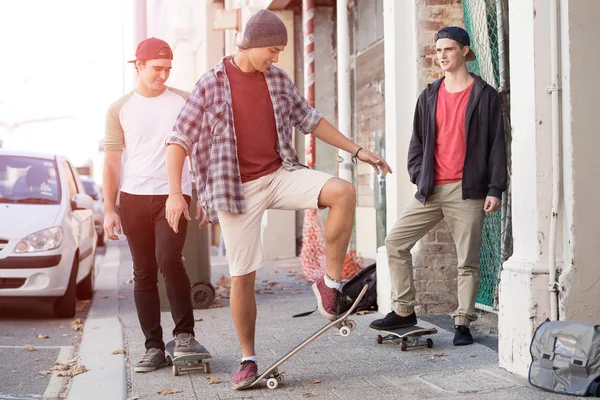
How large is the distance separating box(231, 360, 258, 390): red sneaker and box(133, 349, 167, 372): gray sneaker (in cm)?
88

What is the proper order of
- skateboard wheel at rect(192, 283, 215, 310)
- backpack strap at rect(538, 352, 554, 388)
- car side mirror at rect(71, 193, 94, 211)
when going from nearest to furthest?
1. backpack strap at rect(538, 352, 554, 388)
2. skateboard wheel at rect(192, 283, 215, 310)
3. car side mirror at rect(71, 193, 94, 211)

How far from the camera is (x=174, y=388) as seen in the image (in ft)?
17.5

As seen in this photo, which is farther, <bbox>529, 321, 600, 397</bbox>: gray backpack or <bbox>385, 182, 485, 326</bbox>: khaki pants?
<bbox>385, 182, 485, 326</bbox>: khaki pants

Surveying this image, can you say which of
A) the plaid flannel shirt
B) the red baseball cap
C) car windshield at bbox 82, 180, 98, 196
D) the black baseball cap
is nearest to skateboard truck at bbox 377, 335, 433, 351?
the plaid flannel shirt

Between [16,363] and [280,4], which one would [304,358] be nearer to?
[16,363]

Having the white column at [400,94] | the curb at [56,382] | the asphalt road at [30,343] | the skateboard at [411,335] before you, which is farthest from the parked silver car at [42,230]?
the skateboard at [411,335]

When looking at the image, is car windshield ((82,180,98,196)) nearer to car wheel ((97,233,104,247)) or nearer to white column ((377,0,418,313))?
car wheel ((97,233,104,247))

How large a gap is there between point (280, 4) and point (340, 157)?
517 centimetres

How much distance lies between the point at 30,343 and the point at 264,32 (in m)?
4.09

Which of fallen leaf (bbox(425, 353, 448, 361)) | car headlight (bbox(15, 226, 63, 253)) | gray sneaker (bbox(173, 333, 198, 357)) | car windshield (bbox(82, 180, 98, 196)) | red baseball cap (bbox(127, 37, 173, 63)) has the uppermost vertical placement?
red baseball cap (bbox(127, 37, 173, 63))

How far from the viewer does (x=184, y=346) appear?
5.70 metres

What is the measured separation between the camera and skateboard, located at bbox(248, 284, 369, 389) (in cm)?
490

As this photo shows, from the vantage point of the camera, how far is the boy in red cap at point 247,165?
496cm

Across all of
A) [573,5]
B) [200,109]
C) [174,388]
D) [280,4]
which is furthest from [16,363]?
[280,4]
